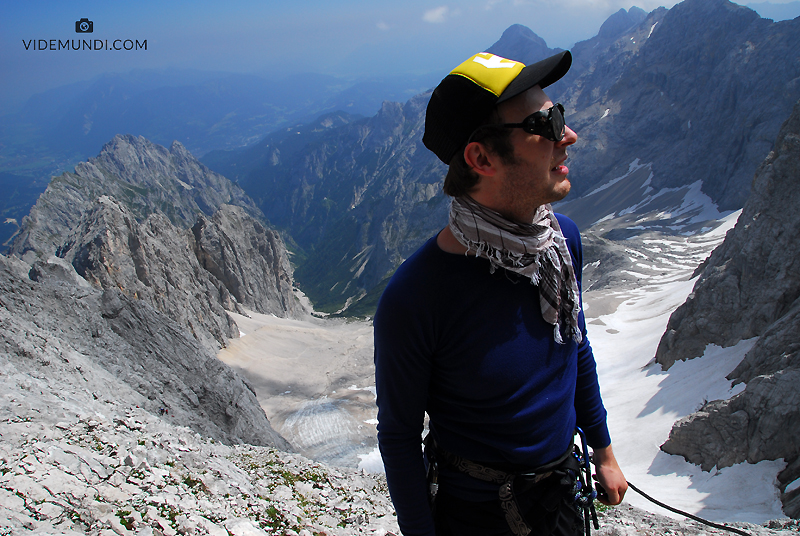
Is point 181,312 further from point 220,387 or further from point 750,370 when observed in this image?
point 750,370

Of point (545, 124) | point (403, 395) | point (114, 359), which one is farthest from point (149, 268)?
point (545, 124)

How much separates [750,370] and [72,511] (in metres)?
30.1

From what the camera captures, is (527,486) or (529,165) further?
(527,486)

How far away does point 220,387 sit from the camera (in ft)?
78.8

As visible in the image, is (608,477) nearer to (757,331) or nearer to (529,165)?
(529,165)

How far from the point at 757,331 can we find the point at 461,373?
34.8 meters

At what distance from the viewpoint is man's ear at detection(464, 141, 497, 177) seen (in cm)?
294

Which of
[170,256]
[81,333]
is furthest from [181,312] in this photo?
[81,333]

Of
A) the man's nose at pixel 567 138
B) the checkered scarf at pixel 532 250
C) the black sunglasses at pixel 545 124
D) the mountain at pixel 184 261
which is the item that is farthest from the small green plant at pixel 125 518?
the mountain at pixel 184 261

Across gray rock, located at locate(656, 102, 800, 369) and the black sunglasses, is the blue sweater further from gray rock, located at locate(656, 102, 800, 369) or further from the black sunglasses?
gray rock, located at locate(656, 102, 800, 369)

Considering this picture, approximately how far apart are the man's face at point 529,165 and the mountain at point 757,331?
676 inches

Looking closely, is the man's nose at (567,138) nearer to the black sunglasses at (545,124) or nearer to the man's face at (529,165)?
the man's face at (529,165)

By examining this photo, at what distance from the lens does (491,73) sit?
289 cm

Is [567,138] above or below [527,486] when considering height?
above
